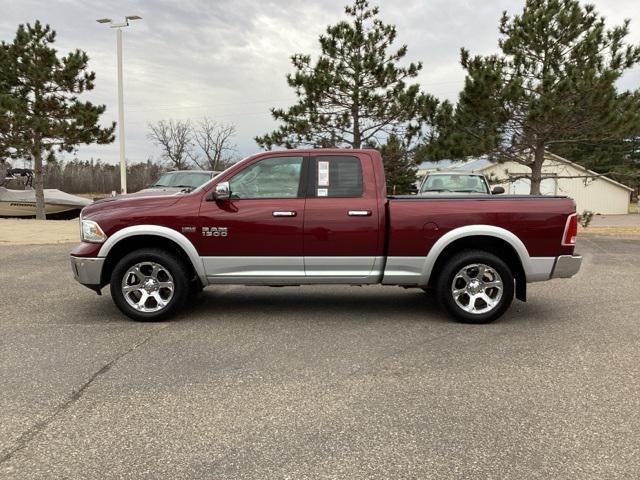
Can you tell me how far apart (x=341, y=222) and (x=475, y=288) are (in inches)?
63.6

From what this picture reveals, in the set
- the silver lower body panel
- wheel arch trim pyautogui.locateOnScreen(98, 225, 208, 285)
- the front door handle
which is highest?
the front door handle

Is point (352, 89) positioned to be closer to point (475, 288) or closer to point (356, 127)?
point (356, 127)

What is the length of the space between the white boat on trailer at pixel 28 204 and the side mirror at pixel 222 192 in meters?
19.3

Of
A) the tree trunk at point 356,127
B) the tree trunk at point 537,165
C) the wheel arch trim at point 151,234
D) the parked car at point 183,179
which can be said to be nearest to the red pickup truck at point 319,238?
the wheel arch trim at point 151,234

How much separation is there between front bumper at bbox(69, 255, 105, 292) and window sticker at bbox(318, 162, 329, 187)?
8.06 feet

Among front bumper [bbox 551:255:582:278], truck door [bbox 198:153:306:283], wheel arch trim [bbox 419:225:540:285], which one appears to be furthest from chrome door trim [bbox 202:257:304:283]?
front bumper [bbox 551:255:582:278]

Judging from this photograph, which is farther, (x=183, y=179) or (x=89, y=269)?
(x=183, y=179)

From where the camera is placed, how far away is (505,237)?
5.60 m

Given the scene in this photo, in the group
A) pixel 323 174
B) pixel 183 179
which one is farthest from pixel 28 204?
pixel 323 174

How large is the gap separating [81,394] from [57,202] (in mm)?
20752

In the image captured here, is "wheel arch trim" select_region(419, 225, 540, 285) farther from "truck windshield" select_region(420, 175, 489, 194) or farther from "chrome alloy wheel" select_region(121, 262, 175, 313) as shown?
"truck windshield" select_region(420, 175, 489, 194)

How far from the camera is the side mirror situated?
552cm

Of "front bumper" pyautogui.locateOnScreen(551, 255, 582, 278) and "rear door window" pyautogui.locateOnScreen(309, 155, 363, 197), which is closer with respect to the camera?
"front bumper" pyautogui.locateOnScreen(551, 255, 582, 278)

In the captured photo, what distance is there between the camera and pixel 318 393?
3840 mm
